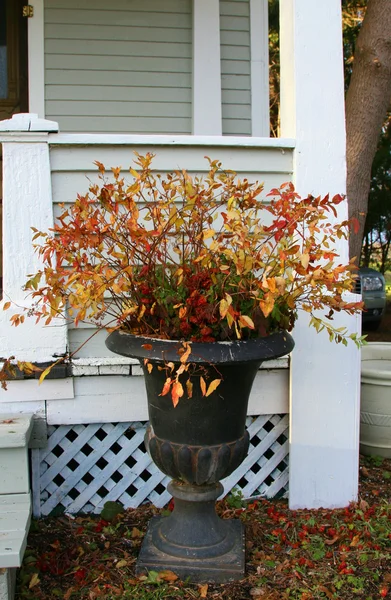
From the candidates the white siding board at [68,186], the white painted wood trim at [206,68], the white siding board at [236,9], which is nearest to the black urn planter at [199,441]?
the white siding board at [68,186]

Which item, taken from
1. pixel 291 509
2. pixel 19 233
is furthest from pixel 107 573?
pixel 19 233

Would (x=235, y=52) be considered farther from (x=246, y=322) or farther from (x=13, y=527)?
(x=13, y=527)

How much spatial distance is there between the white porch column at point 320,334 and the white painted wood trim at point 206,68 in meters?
1.50

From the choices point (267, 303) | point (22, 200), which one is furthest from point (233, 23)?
point (267, 303)

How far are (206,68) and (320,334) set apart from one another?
2.54 m

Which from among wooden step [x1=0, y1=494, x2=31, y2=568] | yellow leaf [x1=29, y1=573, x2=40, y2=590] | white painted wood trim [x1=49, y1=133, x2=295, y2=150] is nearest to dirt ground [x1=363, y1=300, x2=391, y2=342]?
white painted wood trim [x1=49, y1=133, x2=295, y2=150]

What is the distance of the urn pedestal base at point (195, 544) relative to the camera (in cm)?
238

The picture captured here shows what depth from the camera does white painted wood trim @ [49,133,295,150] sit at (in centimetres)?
286

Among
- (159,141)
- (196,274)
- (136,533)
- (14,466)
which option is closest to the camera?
(196,274)

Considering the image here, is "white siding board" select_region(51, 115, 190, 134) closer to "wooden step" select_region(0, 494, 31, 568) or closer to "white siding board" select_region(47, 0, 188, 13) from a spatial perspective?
"white siding board" select_region(47, 0, 188, 13)

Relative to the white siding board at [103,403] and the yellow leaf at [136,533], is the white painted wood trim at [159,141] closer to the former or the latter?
the white siding board at [103,403]

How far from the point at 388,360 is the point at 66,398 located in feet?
7.46

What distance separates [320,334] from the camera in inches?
117

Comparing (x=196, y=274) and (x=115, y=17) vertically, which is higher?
(x=115, y=17)
